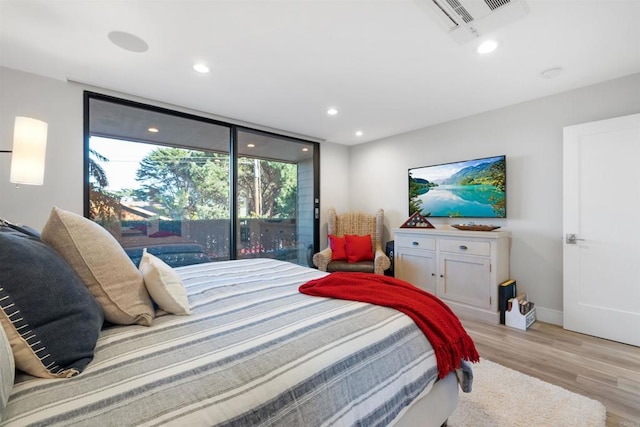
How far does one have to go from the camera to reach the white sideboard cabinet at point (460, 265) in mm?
2941

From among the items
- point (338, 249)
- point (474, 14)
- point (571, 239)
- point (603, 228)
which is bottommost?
point (338, 249)

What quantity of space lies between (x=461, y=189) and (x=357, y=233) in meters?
1.64

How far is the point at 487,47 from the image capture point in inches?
80.6

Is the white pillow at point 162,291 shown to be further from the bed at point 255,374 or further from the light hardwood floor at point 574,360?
the light hardwood floor at point 574,360

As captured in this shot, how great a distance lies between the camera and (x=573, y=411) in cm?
162

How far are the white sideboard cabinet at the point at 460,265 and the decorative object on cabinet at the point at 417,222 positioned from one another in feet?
0.58

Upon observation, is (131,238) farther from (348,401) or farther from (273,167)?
(348,401)

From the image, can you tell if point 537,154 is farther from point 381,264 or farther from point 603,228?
point 381,264

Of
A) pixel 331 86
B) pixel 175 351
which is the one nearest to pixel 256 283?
pixel 175 351

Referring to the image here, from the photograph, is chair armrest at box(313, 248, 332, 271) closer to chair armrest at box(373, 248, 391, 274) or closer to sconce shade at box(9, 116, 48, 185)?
chair armrest at box(373, 248, 391, 274)

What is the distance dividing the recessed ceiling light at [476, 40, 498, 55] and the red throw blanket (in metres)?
1.82

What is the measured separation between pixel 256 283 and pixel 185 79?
202 centimetres

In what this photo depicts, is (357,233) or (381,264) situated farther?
(357,233)

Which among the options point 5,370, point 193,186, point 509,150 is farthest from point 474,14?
point 193,186
